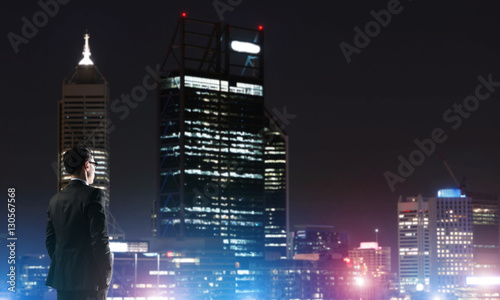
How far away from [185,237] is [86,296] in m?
193

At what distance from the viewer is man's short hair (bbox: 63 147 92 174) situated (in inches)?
311

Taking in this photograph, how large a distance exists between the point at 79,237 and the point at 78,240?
3 centimetres

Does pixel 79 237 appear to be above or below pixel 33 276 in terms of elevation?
above

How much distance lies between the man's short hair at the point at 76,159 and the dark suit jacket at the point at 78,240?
0.43ft

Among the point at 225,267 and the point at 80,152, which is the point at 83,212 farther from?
the point at 225,267

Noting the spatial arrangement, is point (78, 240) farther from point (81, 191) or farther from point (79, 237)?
point (81, 191)

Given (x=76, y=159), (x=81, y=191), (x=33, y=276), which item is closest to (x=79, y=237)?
(x=81, y=191)

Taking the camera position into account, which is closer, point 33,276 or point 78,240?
point 78,240

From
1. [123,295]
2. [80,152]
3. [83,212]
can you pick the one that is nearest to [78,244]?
[83,212]

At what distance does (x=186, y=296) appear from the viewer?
627ft

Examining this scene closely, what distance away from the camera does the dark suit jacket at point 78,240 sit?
7742 mm

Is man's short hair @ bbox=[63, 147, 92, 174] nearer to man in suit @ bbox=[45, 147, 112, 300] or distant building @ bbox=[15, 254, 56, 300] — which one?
man in suit @ bbox=[45, 147, 112, 300]

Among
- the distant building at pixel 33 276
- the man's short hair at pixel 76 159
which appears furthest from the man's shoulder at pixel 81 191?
the distant building at pixel 33 276

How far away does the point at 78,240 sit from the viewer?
799 centimetres
